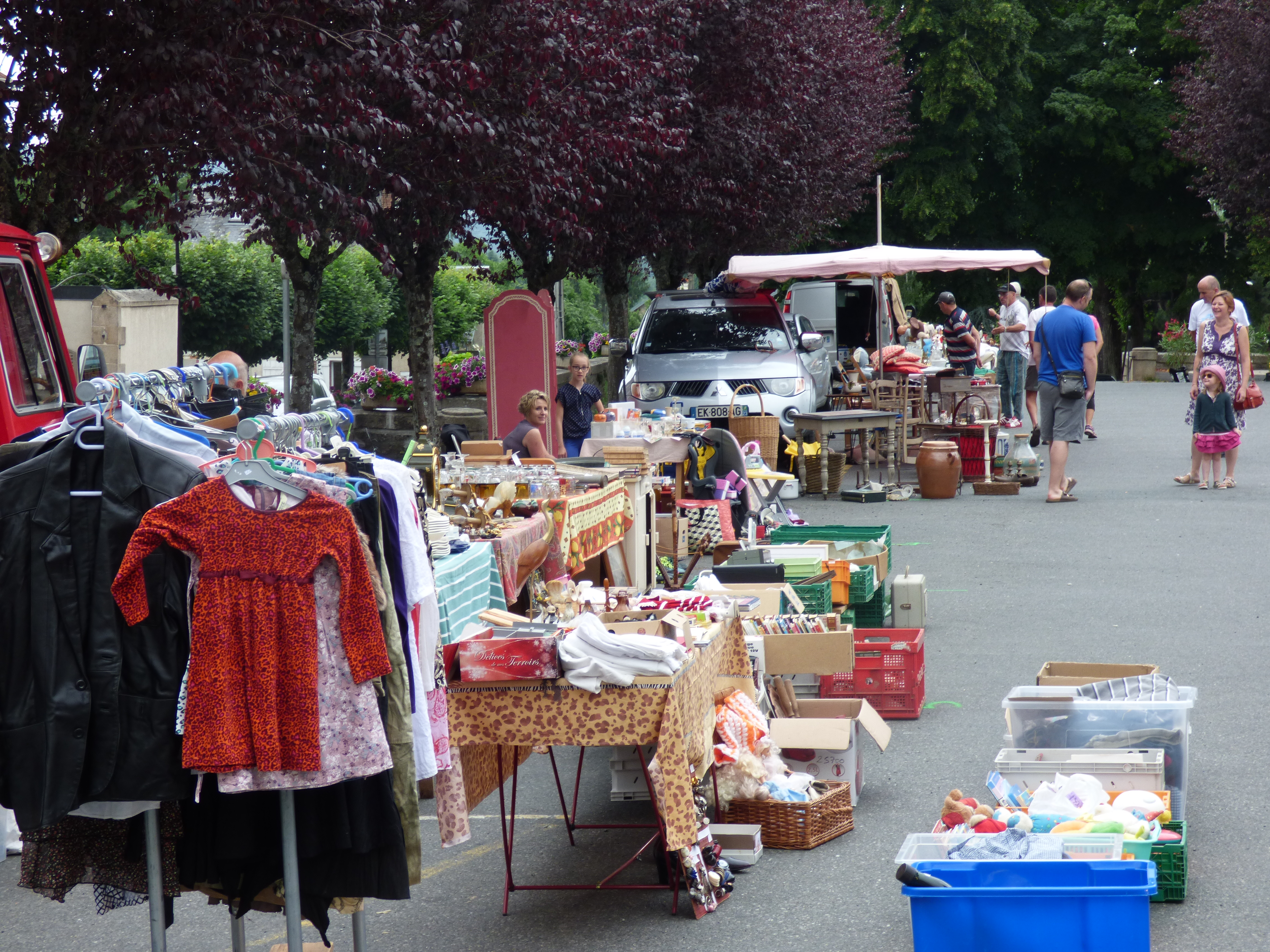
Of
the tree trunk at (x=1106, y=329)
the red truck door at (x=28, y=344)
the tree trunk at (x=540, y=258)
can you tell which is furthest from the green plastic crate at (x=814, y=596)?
the tree trunk at (x=1106, y=329)

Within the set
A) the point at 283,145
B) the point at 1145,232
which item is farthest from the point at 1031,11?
the point at 283,145

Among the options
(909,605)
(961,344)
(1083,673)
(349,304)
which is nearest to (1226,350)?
(961,344)

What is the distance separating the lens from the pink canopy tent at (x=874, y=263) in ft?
48.2

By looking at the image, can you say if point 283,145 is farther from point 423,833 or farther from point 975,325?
point 975,325

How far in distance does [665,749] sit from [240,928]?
1361mm

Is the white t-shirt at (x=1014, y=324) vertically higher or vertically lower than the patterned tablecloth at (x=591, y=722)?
higher

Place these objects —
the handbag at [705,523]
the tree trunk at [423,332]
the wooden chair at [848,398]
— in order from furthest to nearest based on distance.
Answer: the wooden chair at [848,398] → the tree trunk at [423,332] → the handbag at [705,523]

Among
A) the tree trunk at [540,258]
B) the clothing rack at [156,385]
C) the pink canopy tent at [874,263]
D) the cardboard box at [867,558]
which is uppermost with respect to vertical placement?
the tree trunk at [540,258]

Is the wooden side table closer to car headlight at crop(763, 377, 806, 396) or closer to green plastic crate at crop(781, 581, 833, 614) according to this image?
car headlight at crop(763, 377, 806, 396)

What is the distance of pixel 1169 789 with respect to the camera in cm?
502

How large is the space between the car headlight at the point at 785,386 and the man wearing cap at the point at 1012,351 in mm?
→ 3803

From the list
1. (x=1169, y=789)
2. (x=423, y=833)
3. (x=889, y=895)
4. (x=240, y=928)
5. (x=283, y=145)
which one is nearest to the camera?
(x=240, y=928)

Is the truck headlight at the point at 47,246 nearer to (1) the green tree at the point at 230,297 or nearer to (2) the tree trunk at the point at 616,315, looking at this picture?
(2) the tree trunk at the point at 616,315

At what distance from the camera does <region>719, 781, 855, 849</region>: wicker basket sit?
5.18 metres
